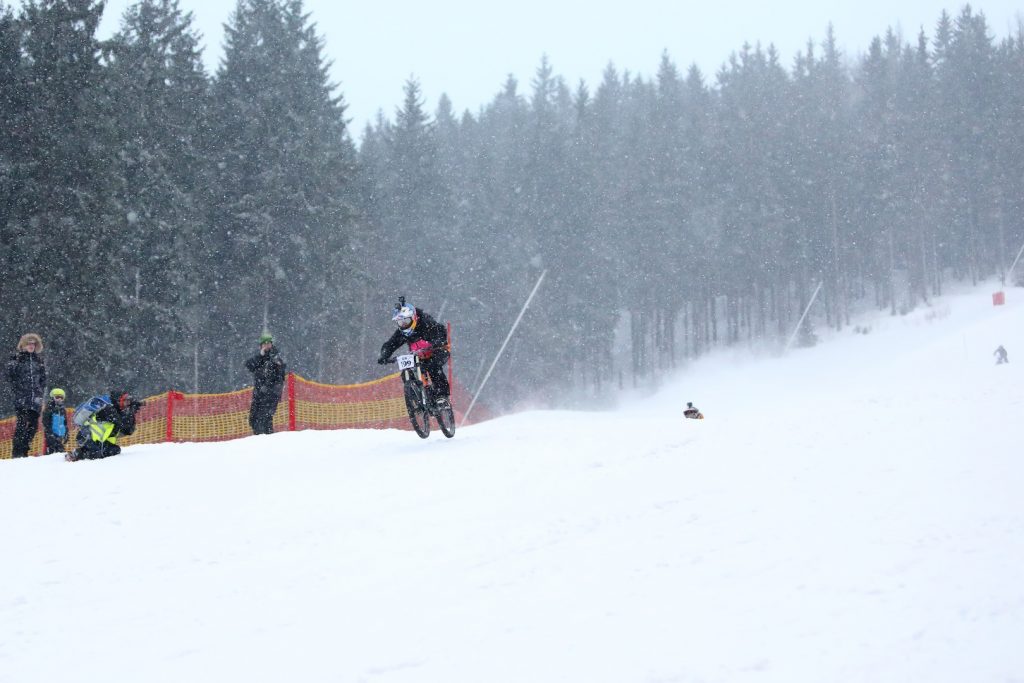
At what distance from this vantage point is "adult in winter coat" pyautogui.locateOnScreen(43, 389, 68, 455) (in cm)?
1381

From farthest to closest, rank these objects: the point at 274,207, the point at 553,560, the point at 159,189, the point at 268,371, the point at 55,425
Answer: the point at 274,207 < the point at 159,189 < the point at 268,371 < the point at 55,425 < the point at 553,560

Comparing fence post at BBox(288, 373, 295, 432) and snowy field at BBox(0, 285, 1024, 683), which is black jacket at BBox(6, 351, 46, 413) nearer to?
snowy field at BBox(0, 285, 1024, 683)

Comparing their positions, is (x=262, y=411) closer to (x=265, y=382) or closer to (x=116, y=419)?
(x=265, y=382)

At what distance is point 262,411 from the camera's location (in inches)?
583

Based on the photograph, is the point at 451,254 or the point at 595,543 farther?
the point at 451,254

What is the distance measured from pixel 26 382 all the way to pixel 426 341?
577cm

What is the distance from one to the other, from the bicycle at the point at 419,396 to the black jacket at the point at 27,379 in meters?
5.12

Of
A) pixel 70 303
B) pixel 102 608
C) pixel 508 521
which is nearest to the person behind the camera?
pixel 102 608

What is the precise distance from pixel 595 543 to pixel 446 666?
210 centimetres

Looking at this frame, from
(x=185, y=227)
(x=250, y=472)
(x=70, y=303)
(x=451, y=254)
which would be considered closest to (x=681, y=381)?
(x=451, y=254)

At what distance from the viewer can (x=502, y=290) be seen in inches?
2051

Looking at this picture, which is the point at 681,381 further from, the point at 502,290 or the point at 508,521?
the point at 508,521

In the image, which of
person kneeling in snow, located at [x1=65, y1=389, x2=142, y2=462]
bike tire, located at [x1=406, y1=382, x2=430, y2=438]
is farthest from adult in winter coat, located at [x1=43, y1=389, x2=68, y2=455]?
bike tire, located at [x1=406, y1=382, x2=430, y2=438]

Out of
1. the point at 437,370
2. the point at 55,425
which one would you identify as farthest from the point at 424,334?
the point at 55,425
